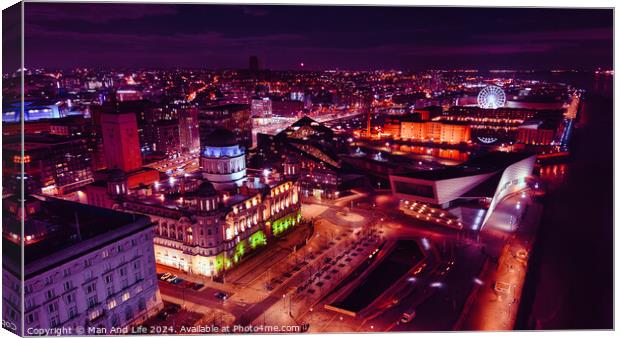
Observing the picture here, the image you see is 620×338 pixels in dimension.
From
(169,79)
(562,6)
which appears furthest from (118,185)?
(169,79)

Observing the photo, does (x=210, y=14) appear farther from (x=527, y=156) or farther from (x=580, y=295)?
(x=527, y=156)

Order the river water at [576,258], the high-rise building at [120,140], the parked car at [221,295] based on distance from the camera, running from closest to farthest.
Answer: the river water at [576,258]
the parked car at [221,295]
the high-rise building at [120,140]

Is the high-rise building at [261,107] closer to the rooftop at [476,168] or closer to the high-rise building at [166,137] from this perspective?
the high-rise building at [166,137]

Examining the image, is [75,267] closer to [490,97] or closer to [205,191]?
[205,191]

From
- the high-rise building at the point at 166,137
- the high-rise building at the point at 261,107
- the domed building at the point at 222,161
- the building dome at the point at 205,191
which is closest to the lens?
the building dome at the point at 205,191

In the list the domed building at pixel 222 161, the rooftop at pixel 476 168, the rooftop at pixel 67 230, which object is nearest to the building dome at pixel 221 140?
the domed building at pixel 222 161

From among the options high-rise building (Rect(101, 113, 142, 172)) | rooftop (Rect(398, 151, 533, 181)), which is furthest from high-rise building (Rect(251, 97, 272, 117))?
rooftop (Rect(398, 151, 533, 181))

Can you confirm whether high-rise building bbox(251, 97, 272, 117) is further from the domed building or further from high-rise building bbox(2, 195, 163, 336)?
high-rise building bbox(2, 195, 163, 336)

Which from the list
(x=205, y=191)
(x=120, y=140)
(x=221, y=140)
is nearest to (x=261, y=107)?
(x=120, y=140)
